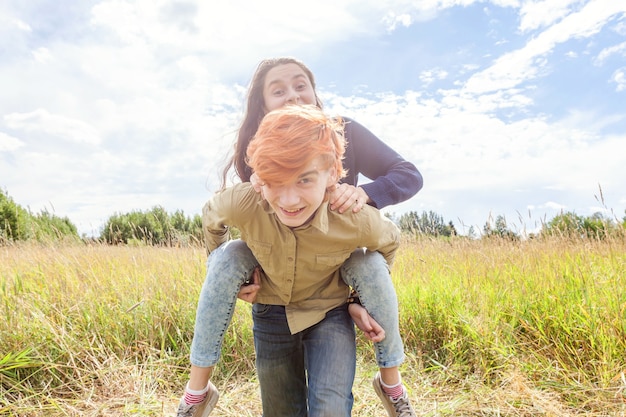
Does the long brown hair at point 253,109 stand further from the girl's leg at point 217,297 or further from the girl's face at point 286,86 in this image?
the girl's leg at point 217,297

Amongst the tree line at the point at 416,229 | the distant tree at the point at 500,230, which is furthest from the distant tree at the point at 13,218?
the distant tree at the point at 500,230

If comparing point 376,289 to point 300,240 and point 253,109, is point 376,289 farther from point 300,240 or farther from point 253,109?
point 253,109

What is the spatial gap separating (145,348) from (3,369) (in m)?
0.83

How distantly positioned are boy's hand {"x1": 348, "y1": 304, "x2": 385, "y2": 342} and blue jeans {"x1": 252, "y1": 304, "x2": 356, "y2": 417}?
8cm

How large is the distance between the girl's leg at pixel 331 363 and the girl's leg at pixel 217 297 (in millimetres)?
343

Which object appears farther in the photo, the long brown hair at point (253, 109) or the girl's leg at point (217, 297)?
the long brown hair at point (253, 109)

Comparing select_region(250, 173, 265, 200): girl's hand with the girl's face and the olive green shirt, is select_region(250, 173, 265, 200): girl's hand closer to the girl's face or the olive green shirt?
the olive green shirt

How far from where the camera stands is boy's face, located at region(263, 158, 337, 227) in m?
1.44

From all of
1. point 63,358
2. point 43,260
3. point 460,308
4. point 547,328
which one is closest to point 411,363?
point 460,308

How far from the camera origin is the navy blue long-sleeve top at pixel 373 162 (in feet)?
6.52

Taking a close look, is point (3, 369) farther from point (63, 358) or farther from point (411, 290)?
point (411, 290)

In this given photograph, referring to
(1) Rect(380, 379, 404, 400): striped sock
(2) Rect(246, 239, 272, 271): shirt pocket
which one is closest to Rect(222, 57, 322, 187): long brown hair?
(2) Rect(246, 239, 272, 271): shirt pocket

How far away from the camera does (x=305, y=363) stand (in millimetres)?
1879

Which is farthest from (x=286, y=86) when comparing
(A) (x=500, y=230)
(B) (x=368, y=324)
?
(A) (x=500, y=230)
